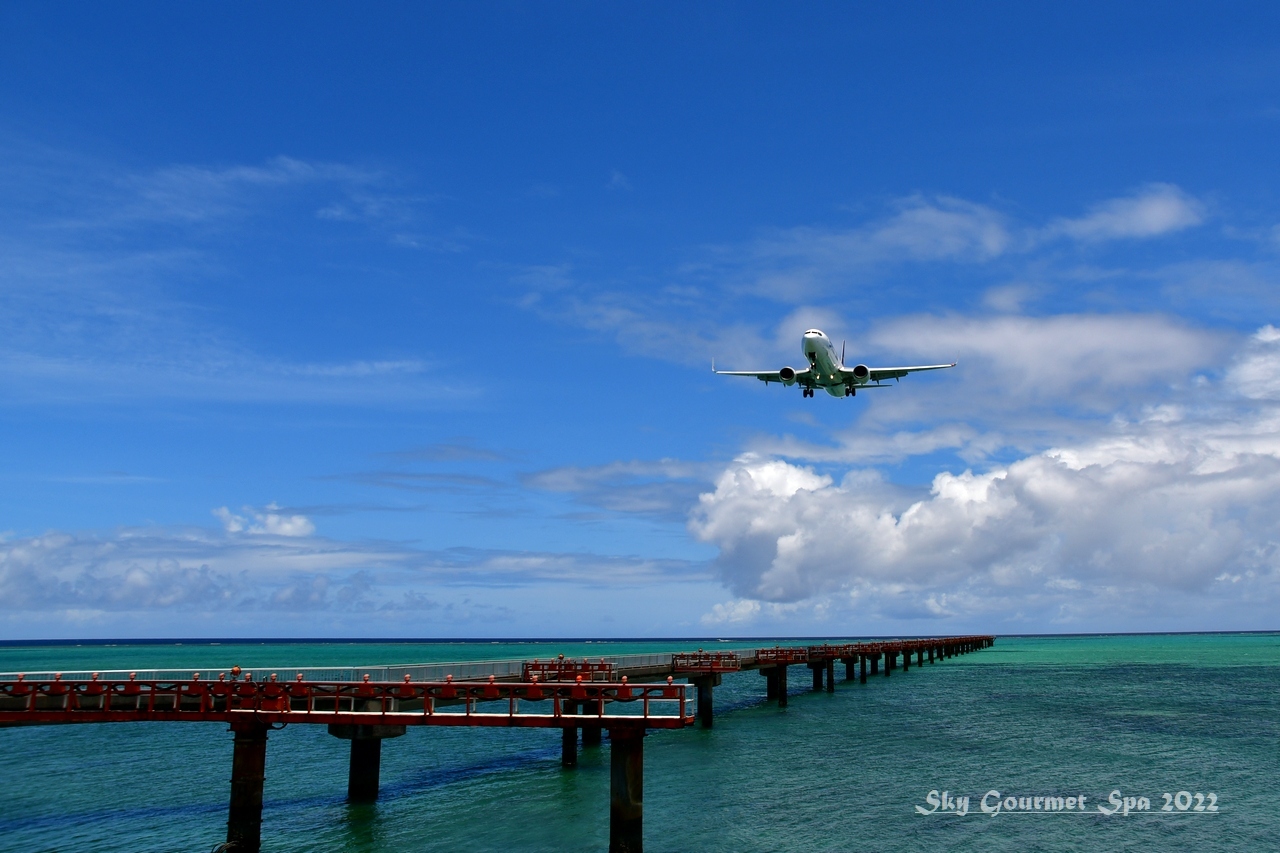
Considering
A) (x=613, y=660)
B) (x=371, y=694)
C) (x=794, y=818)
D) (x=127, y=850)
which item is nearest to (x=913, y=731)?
(x=613, y=660)

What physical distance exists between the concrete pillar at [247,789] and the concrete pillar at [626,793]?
1149 cm

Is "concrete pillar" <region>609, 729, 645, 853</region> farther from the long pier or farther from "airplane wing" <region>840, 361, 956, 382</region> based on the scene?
"airplane wing" <region>840, 361, 956, 382</region>

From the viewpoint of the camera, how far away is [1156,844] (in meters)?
31.4

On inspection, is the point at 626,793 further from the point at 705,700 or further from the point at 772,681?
the point at 772,681

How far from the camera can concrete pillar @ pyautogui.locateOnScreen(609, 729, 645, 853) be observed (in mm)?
27594

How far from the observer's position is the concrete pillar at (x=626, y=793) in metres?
27.6

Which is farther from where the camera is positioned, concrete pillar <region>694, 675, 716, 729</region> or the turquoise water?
concrete pillar <region>694, 675, 716, 729</region>

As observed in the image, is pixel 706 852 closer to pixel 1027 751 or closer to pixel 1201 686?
pixel 1027 751

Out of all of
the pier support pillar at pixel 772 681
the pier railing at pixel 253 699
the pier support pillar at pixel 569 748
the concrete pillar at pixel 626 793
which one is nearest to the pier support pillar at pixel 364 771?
the pier railing at pixel 253 699

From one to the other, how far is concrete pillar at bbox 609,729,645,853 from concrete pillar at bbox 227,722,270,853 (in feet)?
37.7

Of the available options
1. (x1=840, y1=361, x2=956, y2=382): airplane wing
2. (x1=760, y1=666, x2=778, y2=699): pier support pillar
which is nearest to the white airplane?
(x1=840, y1=361, x2=956, y2=382): airplane wing

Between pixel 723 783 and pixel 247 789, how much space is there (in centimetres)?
1999

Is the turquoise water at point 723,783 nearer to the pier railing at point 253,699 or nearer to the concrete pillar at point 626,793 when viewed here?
the concrete pillar at point 626,793

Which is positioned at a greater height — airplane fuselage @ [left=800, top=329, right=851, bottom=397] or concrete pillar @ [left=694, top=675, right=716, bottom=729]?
airplane fuselage @ [left=800, top=329, right=851, bottom=397]
